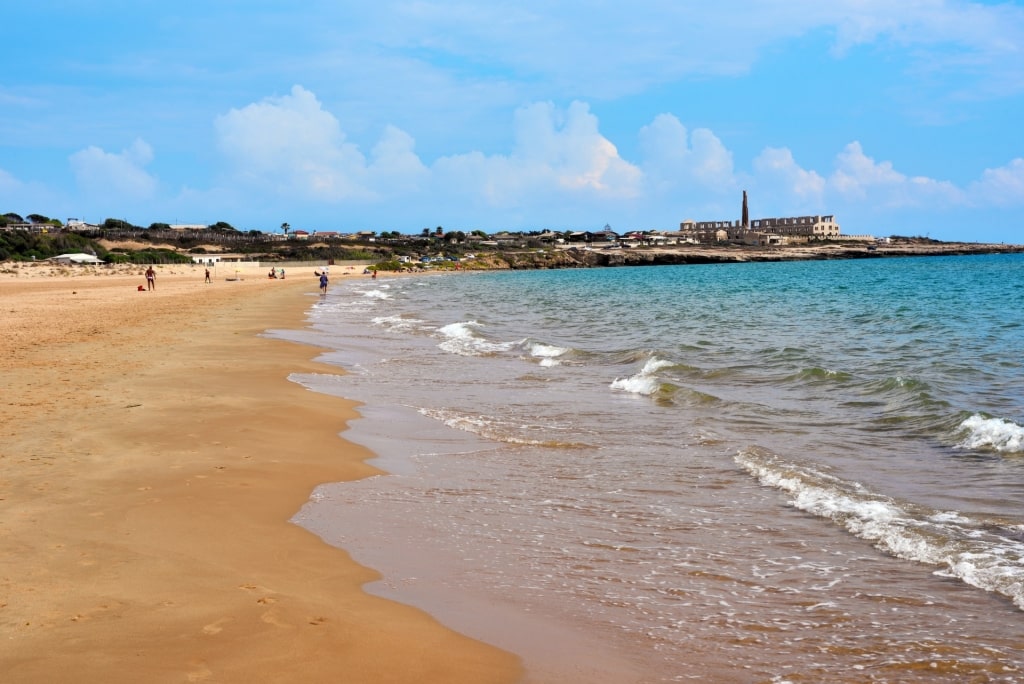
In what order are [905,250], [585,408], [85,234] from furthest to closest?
[905,250] → [85,234] → [585,408]

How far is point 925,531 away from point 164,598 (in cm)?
553

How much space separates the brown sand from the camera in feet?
13.3

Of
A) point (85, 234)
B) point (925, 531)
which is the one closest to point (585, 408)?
point (925, 531)

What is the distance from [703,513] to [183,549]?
415cm

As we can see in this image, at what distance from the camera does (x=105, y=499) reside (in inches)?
255

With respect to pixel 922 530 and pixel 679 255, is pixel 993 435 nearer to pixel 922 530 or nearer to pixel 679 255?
pixel 922 530

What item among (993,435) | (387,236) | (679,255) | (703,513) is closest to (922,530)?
(703,513)

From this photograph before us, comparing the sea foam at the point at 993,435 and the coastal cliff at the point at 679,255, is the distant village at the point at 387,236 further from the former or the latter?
the sea foam at the point at 993,435

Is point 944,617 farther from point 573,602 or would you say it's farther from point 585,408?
point 585,408

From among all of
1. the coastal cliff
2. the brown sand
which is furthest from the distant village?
the brown sand

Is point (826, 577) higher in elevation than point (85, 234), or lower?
lower

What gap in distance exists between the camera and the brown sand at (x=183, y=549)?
13.3 feet

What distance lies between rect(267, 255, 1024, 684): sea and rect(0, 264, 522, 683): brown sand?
0.40m

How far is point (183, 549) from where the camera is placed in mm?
5562
